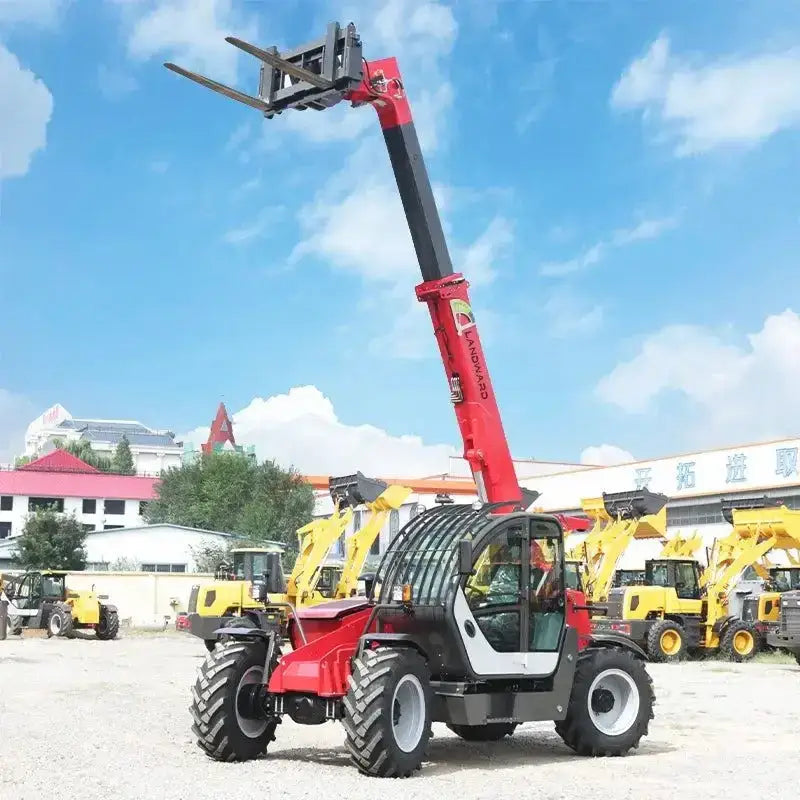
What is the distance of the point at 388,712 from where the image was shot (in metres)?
9.78

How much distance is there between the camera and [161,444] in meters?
182

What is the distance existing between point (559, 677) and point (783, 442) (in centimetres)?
Result: 3773

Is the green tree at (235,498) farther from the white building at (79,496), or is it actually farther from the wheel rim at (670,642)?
the wheel rim at (670,642)

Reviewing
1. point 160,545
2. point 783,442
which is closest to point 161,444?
point 160,545

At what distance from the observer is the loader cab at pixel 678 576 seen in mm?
27219

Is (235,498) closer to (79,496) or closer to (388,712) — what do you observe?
(79,496)

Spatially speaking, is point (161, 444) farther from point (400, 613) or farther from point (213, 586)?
point (400, 613)

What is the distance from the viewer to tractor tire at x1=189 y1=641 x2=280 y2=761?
34.6 ft

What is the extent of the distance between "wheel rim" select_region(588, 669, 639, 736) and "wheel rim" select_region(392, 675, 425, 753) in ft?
6.47

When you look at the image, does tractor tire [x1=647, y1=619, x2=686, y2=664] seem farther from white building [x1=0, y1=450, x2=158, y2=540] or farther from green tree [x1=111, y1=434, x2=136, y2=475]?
green tree [x1=111, y1=434, x2=136, y2=475]

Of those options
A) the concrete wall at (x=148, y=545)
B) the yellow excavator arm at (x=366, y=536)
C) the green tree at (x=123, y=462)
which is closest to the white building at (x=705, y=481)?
the concrete wall at (x=148, y=545)

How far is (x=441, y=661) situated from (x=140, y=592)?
38.7 meters

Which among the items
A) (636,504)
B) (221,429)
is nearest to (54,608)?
(636,504)

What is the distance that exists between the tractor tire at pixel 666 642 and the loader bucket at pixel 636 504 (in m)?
2.44
